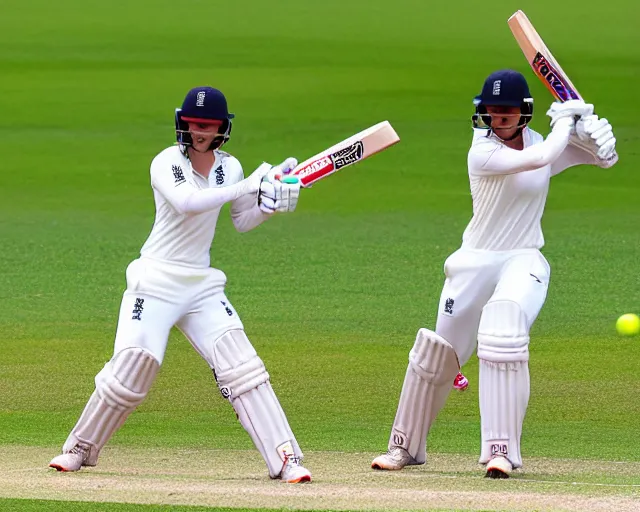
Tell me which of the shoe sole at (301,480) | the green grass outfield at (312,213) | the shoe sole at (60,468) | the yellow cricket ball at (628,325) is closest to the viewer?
the shoe sole at (301,480)

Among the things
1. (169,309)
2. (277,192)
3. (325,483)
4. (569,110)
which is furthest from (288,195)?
(569,110)

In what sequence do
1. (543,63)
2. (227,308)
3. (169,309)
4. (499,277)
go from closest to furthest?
(169,309)
(227,308)
(499,277)
(543,63)

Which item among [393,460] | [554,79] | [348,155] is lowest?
[393,460]

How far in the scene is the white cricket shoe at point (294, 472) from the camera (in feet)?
23.0

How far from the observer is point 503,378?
281 inches

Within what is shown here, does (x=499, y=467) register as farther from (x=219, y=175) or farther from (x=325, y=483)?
(x=219, y=175)

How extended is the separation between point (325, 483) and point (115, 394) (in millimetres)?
1067

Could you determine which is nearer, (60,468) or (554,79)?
(60,468)

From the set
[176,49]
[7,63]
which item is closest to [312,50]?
[176,49]

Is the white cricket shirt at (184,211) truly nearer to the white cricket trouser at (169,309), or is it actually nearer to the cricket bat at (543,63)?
the white cricket trouser at (169,309)

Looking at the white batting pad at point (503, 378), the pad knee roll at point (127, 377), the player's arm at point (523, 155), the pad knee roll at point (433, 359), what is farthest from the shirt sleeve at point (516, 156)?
the pad knee roll at point (127, 377)

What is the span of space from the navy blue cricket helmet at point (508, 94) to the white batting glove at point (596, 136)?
0.27m

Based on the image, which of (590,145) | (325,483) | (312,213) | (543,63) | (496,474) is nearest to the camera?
(325,483)

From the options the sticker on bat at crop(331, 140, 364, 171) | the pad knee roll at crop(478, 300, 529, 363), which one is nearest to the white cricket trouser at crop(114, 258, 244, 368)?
the sticker on bat at crop(331, 140, 364, 171)
